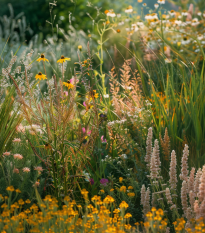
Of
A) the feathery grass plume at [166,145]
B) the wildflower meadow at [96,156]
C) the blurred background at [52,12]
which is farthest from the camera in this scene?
the blurred background at [52,12]

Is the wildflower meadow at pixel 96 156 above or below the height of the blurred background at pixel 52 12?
below

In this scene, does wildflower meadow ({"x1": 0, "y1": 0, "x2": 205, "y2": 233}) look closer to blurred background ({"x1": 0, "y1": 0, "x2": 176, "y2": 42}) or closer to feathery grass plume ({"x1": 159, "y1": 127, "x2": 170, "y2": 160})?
feathery grass plume ({"x1": 159, "y1": 127, "x2": 170, "y2": 160})

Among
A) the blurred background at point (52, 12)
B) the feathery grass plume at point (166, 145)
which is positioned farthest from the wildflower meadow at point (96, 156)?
the blurred background at point (52, 12)

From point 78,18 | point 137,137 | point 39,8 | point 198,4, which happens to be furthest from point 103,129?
point 39,8

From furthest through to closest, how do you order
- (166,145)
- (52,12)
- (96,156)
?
(52,12)
(96,156)
(166,145)

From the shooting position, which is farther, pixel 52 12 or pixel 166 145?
pixel 52 12

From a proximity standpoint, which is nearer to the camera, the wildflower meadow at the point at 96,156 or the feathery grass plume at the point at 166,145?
the wildflower meadow at the point at 96,156

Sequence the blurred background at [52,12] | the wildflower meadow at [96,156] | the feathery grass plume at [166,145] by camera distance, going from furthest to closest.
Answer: the blurred background at [52,12] < the feathery grass plume at [166,145] < the wildflower meadow at [96,156]

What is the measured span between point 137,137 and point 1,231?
4.66ft

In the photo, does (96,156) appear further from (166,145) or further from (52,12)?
(52,12)

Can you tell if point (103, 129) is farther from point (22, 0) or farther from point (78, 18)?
point (22, 0)

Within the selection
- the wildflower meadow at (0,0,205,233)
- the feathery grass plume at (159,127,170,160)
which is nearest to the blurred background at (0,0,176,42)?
the wildflower meadow at (0,0,205,233)

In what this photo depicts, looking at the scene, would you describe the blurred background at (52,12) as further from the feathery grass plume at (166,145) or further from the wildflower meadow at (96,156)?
the feathery grass plume at (166,145)

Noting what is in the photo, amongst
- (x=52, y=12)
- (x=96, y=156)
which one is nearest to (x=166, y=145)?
(x=96, y=156)
